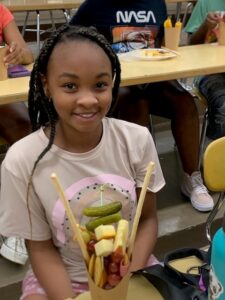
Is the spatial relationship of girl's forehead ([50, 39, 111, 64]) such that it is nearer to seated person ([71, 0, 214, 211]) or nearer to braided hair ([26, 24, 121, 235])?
braided hair ([26, 24, 121, 235])

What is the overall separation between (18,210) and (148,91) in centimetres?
148

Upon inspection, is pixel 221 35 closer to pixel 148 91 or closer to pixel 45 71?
pixel 148 91

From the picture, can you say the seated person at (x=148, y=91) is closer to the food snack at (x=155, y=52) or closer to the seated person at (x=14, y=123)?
the food snack at (x=155, y=52)

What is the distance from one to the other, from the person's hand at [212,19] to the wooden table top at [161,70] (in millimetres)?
245

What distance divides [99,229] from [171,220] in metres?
1.58

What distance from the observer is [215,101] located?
7.72 ft

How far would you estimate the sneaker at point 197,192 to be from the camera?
222cm

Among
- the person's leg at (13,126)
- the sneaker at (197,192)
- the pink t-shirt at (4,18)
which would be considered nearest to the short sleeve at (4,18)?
the pink t-shirt at (4,18)

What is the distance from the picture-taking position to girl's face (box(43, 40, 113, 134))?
973mm

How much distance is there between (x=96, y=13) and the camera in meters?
2.37

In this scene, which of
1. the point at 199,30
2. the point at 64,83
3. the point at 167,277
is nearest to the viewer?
A: the point at 167,277

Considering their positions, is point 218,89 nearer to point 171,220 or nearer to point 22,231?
point 171,220

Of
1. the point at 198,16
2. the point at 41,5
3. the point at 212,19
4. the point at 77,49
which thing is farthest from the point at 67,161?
the point at 41,5

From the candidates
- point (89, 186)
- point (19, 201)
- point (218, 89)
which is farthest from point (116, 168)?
point (218, 89)
